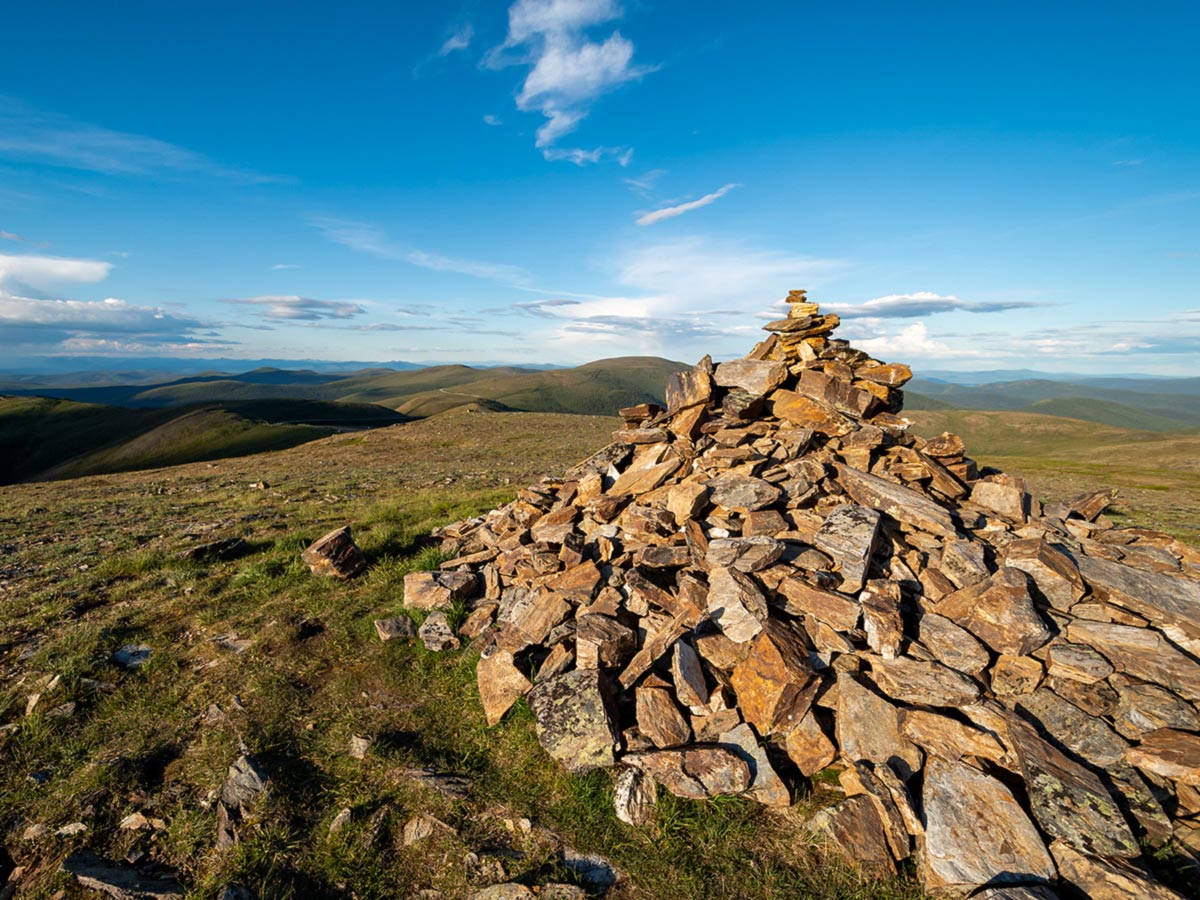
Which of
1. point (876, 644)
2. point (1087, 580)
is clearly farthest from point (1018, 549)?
point (876, 644)

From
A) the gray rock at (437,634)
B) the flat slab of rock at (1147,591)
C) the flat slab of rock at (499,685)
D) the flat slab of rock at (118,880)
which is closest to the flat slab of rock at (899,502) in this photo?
the flat slab of rock at (1147,591)

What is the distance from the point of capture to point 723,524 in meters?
10.6

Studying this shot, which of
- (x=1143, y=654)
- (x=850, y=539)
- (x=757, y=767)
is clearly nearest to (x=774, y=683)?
(x=757, y=767)

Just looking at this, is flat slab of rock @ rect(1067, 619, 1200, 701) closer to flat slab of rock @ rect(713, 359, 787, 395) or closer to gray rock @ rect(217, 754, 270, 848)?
flat slab of rock @ rect(713, 359, 787, 395)

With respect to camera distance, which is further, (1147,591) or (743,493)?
(743,493)

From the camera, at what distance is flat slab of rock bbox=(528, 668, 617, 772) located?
716 cm

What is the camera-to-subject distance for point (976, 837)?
5898 mm

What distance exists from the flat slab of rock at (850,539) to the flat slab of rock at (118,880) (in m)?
9.53

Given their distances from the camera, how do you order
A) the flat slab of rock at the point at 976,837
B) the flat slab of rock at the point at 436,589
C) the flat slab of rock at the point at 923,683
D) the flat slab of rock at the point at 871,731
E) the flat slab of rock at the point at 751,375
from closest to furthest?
the flat slab of rock at the point at 976,837, the flat slab of rock at the point at 871,731, the flat slab of rock at the point at 923,683, the flat slab of rock at the point at 436,589, the flat slab of rock at the point at 751,375

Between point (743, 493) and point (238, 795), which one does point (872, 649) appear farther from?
point (238, 795)

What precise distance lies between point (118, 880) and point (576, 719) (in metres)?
5.11

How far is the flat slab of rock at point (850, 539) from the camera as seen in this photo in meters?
9.01

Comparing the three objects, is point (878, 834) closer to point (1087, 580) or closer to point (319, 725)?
point (1087, 580)

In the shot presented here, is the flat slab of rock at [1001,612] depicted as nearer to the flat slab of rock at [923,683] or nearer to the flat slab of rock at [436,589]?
the flat slab of rock at [923,683]
